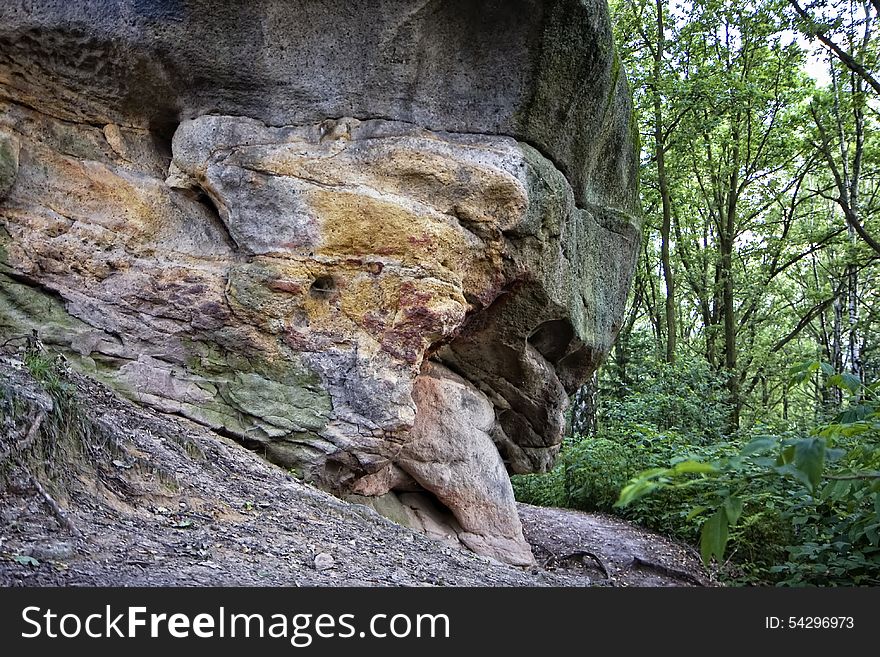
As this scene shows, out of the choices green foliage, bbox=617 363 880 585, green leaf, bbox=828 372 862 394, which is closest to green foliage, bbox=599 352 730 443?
green foliage, bbox=617 363 880 585

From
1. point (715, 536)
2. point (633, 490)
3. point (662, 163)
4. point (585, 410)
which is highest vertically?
point (662, 163)

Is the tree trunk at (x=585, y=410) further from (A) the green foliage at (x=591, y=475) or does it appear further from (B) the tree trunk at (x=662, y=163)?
(A) the green foliage at (x=591, y=475)

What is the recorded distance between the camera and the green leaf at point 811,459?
203cm

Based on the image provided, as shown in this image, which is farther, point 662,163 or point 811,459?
point 662,163

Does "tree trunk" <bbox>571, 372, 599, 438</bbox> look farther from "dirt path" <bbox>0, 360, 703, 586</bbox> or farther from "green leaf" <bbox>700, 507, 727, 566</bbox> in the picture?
"green leaf" <bbox>700, 507, 727, 566</bbox>

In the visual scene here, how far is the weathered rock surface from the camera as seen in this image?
231 inches

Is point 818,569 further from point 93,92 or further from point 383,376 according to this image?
point 93,92

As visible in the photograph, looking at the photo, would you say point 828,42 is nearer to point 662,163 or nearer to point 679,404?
point 662,163

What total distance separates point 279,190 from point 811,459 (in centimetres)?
475

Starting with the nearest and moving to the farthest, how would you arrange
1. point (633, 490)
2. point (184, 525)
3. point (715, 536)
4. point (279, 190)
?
point (633, 490) < point (715, 536) < point (184, 525) < point (279, 190)

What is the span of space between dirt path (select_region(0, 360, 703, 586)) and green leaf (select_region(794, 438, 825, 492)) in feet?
8.92

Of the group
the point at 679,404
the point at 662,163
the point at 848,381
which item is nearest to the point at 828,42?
the point at 662,163

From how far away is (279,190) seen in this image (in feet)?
19.4

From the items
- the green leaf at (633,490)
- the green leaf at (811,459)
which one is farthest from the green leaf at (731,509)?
the green leaf at (633,490)
